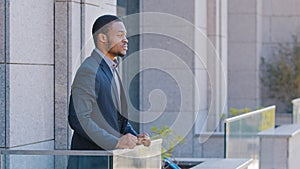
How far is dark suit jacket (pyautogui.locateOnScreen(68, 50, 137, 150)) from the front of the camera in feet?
21.4

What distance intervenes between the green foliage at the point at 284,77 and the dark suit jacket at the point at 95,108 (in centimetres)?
1351

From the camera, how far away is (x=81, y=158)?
253 inches

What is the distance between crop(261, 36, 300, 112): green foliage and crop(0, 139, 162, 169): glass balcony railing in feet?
43.7

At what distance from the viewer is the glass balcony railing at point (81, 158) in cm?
629

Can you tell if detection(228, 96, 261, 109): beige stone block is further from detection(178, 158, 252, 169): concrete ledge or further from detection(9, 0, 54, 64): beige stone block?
detection(9, 0, 54, 64): beige stone block

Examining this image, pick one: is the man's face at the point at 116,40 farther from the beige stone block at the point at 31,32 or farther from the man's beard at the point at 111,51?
the beige stone block at the point at 31,32

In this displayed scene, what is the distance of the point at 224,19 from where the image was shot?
16359mm

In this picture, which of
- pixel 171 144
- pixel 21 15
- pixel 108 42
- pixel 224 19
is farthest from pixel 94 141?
pixel 224 19

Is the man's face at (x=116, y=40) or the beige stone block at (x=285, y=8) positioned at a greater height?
the beige stone block at (x=285, y=8)

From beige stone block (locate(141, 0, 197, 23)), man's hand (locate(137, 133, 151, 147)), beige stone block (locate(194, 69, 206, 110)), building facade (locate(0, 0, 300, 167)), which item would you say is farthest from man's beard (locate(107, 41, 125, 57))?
beige stone block (locate(141, 0, 197, 23))

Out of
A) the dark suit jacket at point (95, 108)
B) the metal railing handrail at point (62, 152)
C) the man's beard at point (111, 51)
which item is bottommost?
the metal railing handrail at point (62, 152)

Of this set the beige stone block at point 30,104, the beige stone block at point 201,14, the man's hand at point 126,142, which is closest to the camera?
the man's hand at point 126,142

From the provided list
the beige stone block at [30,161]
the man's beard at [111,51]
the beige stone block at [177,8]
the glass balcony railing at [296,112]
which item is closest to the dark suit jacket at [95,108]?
the man's beard at [111,51]

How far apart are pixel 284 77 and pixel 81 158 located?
1419cm
